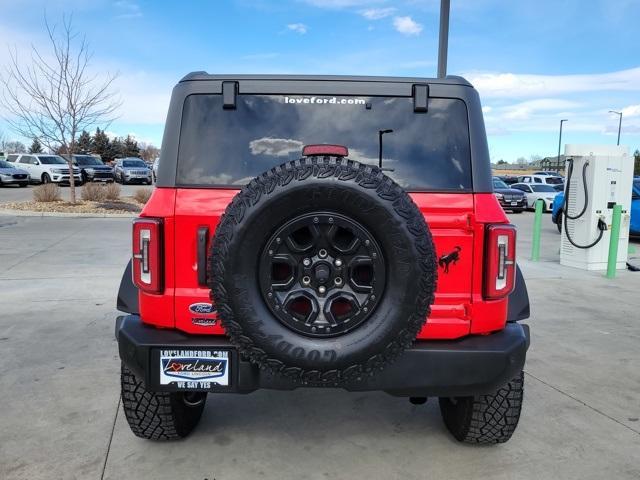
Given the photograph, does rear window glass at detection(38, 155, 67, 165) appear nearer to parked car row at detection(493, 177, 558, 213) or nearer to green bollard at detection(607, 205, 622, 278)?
parked car row at detection(493, 177, 558, 213)

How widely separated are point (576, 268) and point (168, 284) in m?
8.74

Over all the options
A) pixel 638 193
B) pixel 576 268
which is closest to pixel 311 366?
pixel 576 268

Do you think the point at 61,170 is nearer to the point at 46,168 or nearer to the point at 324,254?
the point at 46,168

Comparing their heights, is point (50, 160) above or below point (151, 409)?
above

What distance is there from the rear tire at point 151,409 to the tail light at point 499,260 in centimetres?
177

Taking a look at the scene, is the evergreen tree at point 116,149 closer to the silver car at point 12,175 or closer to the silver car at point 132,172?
the silver car at point 132,172

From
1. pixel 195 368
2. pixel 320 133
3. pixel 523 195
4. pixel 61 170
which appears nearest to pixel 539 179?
pixel 523 195

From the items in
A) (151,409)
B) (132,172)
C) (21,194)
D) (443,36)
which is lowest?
(151,409)

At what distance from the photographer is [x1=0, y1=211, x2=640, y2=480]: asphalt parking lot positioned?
9.99 feet

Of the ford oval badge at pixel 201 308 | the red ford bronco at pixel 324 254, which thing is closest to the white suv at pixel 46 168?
the red ford bronco at pixel 324 254

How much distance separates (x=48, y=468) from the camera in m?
2.99

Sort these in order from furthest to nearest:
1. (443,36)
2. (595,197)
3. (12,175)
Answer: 1. (12,175)
2. (595,197)
3. (443,36)

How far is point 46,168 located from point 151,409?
1246 inches

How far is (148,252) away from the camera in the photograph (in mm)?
2768
